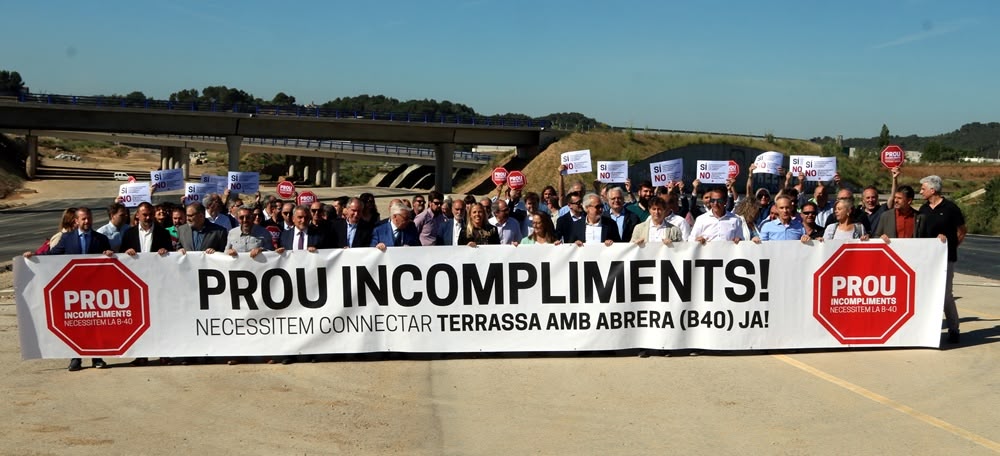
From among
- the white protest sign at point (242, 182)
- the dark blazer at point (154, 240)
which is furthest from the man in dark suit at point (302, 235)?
the white protest sign at point (242, 182)

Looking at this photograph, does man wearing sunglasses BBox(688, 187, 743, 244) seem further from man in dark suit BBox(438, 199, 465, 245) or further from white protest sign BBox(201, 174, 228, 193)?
white protest sign BBox(201, 174, 228, 193)

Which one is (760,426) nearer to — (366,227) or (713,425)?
(713,425)

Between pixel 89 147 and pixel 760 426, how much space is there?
122569 millimetres

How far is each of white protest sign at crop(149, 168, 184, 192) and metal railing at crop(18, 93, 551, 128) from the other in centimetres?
4224

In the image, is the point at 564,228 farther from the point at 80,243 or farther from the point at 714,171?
the point at 714,171

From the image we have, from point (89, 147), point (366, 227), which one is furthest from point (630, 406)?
point (89, 147)

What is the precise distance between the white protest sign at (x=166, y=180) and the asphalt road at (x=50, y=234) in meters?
8.90

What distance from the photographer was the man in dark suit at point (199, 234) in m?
9.64

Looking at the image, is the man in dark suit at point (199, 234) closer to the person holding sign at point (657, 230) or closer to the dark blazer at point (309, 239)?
the dark blazer at point (309, 239)

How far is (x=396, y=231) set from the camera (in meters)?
10.1

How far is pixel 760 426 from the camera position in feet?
23.0

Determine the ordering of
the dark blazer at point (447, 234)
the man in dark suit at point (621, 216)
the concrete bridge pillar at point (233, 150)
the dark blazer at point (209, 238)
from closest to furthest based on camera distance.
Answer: the dark blazer at point (209, 238)
the man in dark suit at point (621, 216)
the dark blazer at point (447, 234)
the concrete bridge pillar at point (233, 150)

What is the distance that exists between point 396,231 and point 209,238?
81.2 inches

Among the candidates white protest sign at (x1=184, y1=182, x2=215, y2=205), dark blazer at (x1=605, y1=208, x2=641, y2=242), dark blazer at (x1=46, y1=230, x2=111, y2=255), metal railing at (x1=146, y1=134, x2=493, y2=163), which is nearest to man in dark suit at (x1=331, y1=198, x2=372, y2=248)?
dark blazer at (x1=46, y1=230, x2=111, y2=255)
